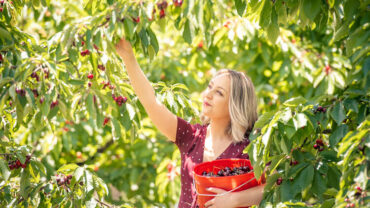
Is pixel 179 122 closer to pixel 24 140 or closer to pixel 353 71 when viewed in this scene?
pixel 353 71

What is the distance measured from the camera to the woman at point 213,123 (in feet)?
8.32

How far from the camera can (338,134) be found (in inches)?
74.0

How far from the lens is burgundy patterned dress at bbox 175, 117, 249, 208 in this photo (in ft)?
8.32

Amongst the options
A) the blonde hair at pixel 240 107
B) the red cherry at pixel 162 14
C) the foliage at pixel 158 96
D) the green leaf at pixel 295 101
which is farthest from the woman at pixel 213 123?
the green leaf at pixel 295 101

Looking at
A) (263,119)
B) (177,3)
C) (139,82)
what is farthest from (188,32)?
(263,119)

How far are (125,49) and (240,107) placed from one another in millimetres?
685

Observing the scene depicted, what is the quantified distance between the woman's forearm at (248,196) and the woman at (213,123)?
1.09ft

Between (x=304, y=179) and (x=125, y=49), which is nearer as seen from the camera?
(x=304, y=179)

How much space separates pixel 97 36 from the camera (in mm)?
1973

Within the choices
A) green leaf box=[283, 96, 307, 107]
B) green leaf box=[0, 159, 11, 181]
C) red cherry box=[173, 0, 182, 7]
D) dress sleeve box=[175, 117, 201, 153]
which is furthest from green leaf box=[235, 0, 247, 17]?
green leaf box=[0, 159, 11, 181]

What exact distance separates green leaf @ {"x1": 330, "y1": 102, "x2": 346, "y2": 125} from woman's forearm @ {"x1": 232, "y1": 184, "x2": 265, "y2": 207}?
538 mm

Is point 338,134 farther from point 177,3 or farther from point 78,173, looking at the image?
point 78,173

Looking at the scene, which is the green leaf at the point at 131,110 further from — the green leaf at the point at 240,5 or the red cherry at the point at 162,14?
the green leaf at the point at 240,5

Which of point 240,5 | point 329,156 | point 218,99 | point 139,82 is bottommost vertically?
point 329,156
